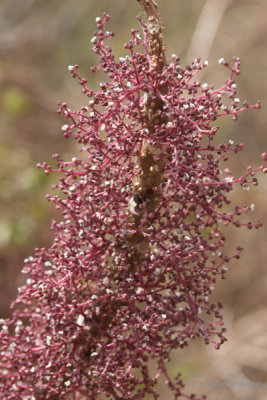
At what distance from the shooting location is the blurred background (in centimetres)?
581

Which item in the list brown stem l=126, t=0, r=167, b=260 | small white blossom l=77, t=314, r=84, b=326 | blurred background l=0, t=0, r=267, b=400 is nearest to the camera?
brown stem l=126, t=0, r=167, b=260

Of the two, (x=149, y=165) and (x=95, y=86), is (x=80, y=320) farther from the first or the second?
(x=95, y=86)

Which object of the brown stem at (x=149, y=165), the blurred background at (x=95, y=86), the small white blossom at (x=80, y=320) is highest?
the blurred background at (x=95, y=86)

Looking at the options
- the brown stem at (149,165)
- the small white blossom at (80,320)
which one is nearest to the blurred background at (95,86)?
the small white blossom at (80,320)

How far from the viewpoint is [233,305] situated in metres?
8.59

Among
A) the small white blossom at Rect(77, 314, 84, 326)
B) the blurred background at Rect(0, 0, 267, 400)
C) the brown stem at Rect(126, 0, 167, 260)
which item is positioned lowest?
the small white blossom at Rect(77, 314, 84, 326)

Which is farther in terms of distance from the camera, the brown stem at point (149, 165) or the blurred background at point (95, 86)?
the blurred background at point (95, 86)

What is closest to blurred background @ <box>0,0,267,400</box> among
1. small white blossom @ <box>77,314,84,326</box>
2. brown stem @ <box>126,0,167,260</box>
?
small white blossom @ <box>77,314,84,326</box>

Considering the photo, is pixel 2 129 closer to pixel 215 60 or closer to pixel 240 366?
pixel 215 60

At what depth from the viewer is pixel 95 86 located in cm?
905

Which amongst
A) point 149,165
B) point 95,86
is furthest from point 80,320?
point 95,86

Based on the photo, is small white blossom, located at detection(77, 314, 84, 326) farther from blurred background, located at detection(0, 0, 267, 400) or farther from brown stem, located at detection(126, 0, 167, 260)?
blurred background, located at detection(0, 0, 267, 400)

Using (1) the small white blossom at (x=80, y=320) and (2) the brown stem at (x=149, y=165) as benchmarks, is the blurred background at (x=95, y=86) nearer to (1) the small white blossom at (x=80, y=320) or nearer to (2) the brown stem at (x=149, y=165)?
(1) the small white blossom at (x=80, y=320)

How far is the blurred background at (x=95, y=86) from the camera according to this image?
19.1ft
